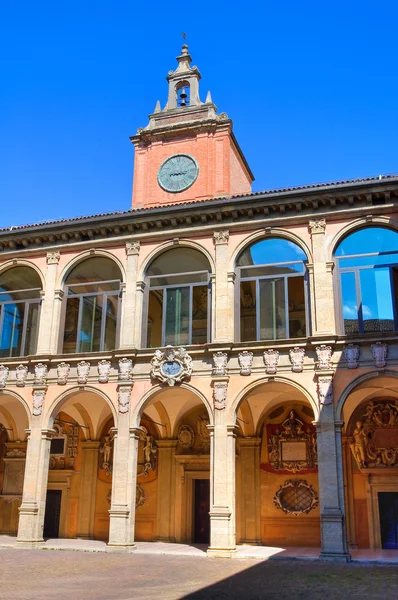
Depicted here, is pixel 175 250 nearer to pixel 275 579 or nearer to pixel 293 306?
pixel 293 306

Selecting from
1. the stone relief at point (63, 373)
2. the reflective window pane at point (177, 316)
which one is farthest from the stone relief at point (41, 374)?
the reflective window pane at point (177, 316)

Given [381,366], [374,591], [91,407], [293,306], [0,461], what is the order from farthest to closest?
[0,461] < [91,407] < [293,306] < [381,366] < [374,591]

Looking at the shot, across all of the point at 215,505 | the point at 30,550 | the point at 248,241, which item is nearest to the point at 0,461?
the point at 30,550

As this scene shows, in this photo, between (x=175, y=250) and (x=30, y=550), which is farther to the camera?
(x=175, y=250)

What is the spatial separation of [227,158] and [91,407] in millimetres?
10858

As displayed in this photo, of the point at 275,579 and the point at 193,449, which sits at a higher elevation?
the point at 193,449

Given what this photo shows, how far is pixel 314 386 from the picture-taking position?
1697 cm

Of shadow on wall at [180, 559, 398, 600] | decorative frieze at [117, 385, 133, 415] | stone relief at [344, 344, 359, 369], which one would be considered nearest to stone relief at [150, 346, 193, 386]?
decorative frieze at [117, 385, 133, 415]

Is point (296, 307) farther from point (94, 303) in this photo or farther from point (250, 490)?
point (94, 303)

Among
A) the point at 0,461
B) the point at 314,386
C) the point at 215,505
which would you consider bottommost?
the point at 215,505

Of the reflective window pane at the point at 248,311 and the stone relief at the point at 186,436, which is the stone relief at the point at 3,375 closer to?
the stone relief at the point at 186,436

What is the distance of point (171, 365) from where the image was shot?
18.3 metres

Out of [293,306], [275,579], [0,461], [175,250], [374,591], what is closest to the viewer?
[374,591]

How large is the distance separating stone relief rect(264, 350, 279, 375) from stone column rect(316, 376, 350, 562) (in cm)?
139
